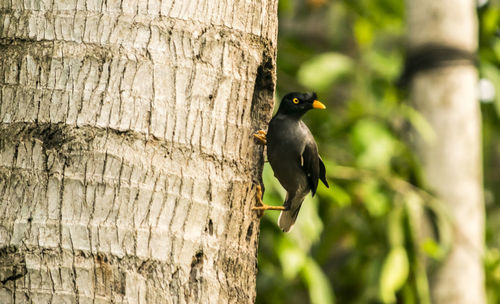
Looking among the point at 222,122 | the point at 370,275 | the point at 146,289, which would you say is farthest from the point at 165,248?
the point at 370,275

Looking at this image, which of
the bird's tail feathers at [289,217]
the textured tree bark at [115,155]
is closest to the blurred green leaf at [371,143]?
the bird's tail feathers at [289,217]

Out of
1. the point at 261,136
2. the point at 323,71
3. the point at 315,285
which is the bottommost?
the point at 315,285

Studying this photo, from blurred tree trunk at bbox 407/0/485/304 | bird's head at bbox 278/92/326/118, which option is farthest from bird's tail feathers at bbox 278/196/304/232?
blurred tree trunk at bbox 407/0/485/304

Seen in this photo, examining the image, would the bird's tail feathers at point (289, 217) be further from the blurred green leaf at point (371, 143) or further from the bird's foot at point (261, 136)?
the blurred green leaf at point (371, 143)

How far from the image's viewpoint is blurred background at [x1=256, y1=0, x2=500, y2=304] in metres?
5.14

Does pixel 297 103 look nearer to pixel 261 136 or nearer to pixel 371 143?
pixel 261 136

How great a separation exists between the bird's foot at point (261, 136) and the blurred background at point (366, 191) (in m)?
1.06

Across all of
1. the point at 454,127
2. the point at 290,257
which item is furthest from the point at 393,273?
Answer: the point at 454,127

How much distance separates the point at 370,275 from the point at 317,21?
4208 mm

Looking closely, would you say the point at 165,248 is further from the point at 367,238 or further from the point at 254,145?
the point at 367,238

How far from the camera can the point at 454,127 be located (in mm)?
5684

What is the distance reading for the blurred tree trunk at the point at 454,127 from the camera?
565 cm

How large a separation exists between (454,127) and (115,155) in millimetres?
3693

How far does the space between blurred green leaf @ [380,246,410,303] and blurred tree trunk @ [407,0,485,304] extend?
345 mm
